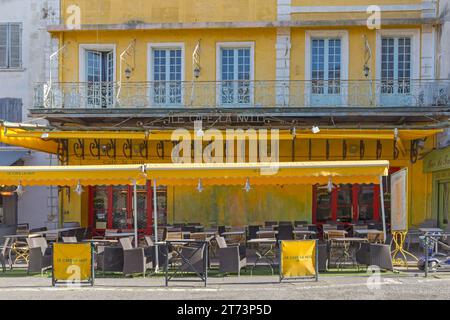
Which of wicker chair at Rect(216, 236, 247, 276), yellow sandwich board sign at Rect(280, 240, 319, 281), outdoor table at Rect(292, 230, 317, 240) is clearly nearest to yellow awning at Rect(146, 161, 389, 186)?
outdoor table at Rect(292, 230, 317, 240)

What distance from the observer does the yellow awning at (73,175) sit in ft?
45.9

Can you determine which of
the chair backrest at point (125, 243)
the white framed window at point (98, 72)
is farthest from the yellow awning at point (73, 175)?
the white framed window at point (98, 72)

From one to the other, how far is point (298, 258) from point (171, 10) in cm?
1090

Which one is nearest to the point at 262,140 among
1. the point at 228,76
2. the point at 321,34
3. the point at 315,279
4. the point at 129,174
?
the point at 228,76

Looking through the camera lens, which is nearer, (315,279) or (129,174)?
(315,279)

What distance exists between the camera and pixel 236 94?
19.7m

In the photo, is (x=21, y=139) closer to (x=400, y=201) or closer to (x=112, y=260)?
(x=112, y=260)

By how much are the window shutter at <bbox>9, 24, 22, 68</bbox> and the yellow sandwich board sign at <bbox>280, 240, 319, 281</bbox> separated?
12.8 metres

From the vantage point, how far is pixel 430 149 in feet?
63.4

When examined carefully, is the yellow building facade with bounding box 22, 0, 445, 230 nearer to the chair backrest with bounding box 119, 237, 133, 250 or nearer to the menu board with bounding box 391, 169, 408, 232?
the menu board with bounding box 391, 169, 408, 232

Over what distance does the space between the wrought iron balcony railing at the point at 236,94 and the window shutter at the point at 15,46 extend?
182 centimetres

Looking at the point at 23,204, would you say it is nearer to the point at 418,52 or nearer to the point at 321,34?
the point at 321,34

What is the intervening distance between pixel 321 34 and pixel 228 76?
3130mm

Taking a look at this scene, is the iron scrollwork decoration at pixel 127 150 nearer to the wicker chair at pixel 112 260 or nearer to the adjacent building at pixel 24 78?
the adjacent building at pixel 24 78
